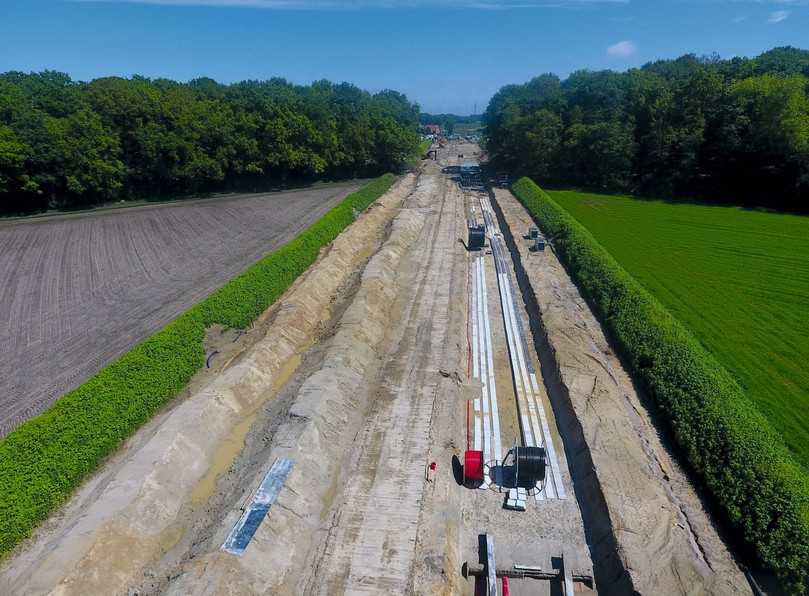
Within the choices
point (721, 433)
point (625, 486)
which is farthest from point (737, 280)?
point (625, 486)

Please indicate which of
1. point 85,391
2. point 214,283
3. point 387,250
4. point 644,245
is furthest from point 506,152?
point 85,391

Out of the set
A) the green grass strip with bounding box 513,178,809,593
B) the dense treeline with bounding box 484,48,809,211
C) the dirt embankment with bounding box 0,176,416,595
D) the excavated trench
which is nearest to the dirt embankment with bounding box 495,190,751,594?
the excavated trench

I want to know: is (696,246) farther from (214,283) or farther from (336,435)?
(214,283)

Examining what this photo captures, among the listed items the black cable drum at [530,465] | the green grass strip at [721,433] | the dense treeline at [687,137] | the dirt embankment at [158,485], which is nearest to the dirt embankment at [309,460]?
the dirt embankment at [158,485]

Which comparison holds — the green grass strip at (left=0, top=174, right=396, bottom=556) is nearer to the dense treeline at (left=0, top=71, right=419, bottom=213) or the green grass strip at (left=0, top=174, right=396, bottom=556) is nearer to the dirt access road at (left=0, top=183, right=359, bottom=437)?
the dirt access road at (left=0, top=183, right=359, bottom=437)

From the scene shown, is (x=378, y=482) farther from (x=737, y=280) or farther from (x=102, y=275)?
(x=737, y=280)
